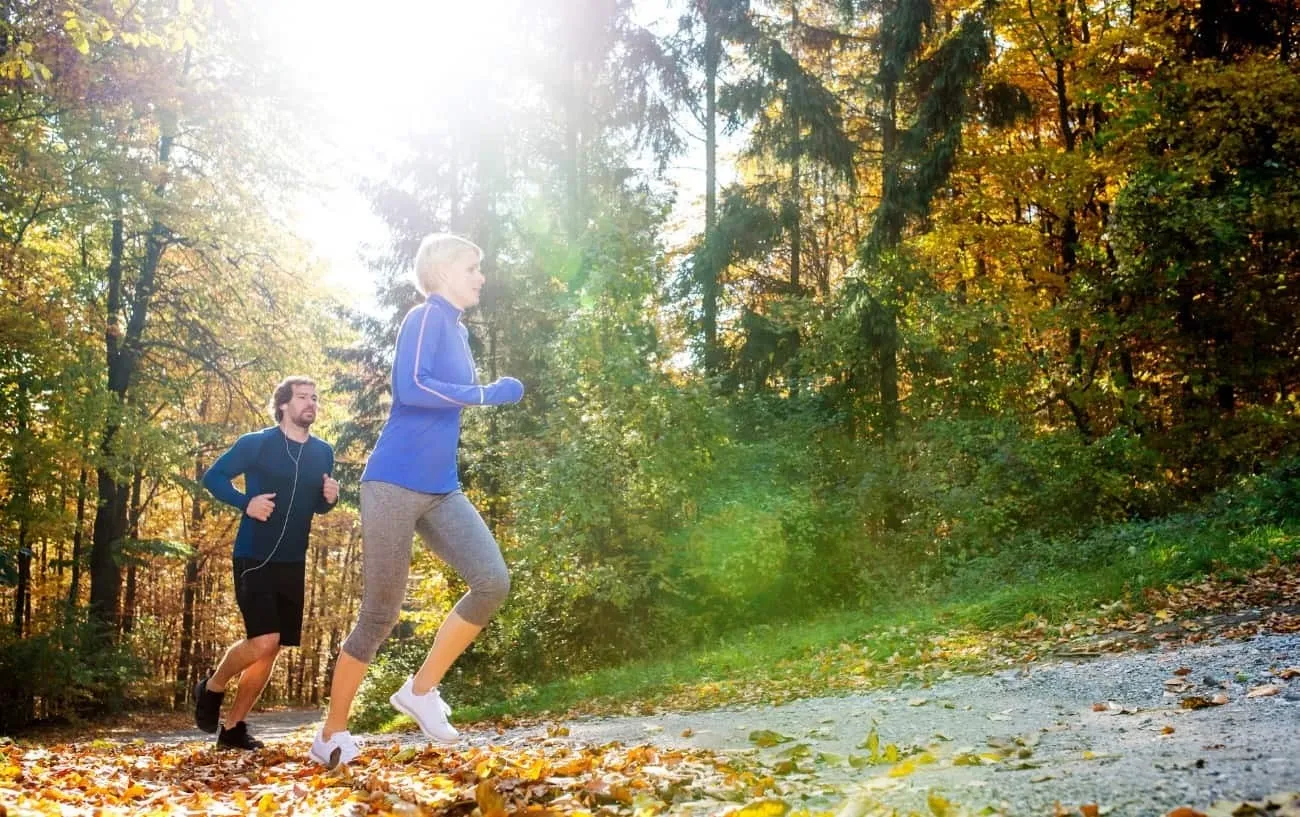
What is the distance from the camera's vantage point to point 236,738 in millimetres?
5703

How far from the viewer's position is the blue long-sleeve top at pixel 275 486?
5.55 metres

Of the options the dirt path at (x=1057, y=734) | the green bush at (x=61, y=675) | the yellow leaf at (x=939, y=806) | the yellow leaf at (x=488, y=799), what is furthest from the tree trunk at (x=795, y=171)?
the yellow leaf at (x=939, y=806)

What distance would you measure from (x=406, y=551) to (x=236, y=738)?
2.47 m

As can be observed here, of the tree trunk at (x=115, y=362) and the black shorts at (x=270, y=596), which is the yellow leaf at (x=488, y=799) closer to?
the black shorts at (x=270, y=596)

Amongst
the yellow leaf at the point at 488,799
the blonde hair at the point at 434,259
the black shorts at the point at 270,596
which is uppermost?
the blonde hair at the point at 434,259

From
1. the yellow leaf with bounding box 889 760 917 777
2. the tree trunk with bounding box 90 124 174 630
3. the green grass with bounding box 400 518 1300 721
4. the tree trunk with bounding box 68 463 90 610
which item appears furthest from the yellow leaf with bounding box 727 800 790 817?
the tree trunk with bounding box 90 124 174 630

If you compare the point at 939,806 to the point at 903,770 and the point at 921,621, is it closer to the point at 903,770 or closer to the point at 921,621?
the point at 903,770

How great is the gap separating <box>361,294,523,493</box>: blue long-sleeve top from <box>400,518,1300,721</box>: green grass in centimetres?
424

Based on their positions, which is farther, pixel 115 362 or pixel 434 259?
pixel 115 362

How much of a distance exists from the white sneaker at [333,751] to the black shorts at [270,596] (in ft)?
4.61

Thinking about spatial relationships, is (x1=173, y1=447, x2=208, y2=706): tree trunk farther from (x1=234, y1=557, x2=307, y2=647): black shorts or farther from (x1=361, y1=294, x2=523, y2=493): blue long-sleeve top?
(x1=361, y1=294, x2=523, y2=493): blue long-sleeve top

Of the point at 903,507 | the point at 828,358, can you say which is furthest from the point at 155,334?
the point at 903,507

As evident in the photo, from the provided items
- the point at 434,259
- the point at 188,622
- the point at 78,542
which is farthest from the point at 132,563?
the point at 434,259

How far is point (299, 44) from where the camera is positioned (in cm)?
1370
